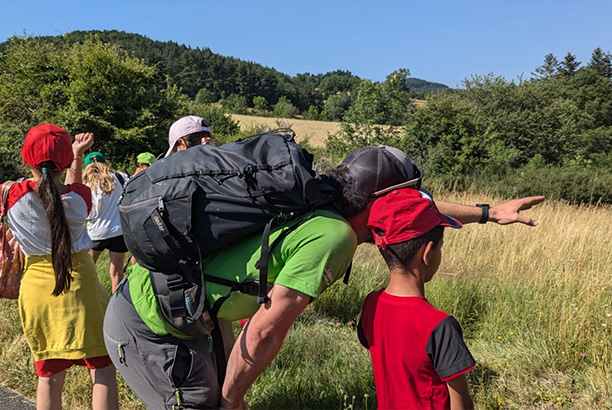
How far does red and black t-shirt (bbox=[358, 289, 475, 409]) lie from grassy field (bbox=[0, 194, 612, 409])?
3.69ft

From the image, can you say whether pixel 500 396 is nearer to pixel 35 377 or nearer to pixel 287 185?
pixel 287 185

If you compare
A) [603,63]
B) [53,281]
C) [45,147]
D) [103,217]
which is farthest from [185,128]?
[603,63]

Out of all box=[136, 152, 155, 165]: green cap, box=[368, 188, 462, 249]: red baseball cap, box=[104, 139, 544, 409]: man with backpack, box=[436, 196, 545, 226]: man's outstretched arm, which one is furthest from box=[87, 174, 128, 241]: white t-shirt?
box=[368, 188, 462, 249]: red baseball cap

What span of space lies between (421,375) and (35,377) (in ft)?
10.7

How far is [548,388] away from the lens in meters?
3.16

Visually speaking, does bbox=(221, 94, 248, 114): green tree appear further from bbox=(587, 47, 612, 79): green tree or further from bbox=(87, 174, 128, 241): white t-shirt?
A: bbox=(87, 174, 128, 241): white t-shirt

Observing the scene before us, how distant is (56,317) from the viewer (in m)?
2.65

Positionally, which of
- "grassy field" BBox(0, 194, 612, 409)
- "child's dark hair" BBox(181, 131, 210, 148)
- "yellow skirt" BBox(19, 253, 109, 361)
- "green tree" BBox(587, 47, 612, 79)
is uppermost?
"green tree" BBox(587, 47, 612, 79)

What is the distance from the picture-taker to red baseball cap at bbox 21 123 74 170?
2.60 meters

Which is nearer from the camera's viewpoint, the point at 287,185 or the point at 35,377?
the point at 287,185

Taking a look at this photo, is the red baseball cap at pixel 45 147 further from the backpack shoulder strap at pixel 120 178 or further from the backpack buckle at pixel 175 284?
the backpack shoulder strap at pixel 120 178

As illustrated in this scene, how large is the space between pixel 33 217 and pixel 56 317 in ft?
1.79

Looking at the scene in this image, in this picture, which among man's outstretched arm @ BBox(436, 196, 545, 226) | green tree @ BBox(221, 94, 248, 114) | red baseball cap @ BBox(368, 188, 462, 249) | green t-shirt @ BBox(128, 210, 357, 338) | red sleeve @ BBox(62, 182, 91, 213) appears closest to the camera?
green t-shirt @ BBox(128, 210, 357, 338)

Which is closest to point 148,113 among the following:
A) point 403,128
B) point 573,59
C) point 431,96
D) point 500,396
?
point 403,128
